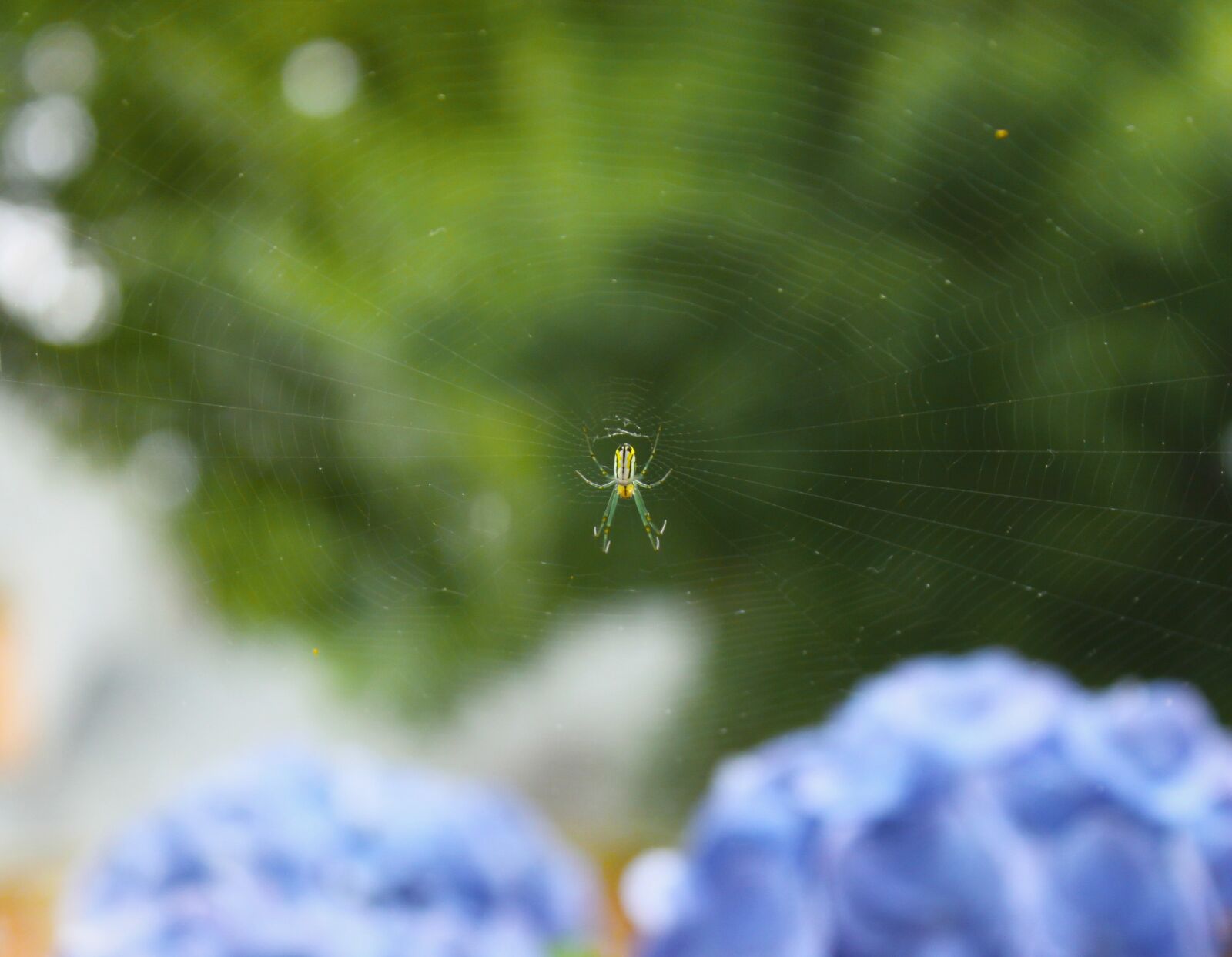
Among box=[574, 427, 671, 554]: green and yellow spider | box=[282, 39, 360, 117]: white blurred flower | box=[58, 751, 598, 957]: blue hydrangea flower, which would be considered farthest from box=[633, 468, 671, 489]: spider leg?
box=[58, 751, 598, 957]: blue hydrangea flower

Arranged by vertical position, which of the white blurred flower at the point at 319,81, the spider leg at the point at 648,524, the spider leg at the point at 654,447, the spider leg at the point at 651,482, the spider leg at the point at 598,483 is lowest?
the spider leg at the point at 648,524

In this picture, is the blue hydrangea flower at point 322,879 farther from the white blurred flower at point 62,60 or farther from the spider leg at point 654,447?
the white blurred flower at point 62,60

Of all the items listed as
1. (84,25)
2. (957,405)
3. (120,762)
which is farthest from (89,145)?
(957,405)

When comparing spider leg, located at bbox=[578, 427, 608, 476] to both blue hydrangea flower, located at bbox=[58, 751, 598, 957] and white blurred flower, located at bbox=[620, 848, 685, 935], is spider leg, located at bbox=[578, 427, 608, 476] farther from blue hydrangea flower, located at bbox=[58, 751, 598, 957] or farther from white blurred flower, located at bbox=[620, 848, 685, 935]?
white blurred flower, located at bbox=[620, 848, 685, 935]

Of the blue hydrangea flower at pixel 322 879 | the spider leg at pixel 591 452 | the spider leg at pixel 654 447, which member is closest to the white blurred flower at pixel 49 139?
the spider leg at pixel 591 452

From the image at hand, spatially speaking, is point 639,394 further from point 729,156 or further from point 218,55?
point 218,55

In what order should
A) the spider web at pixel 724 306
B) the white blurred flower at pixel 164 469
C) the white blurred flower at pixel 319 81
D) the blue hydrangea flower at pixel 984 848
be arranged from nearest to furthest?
1. the blue hydrangea flower at pixel 984 848
2. the spider web at pixel 724 306
3. the white blurred flower at pixel 319 81
4. the white blurred flower at pixel 164 469
